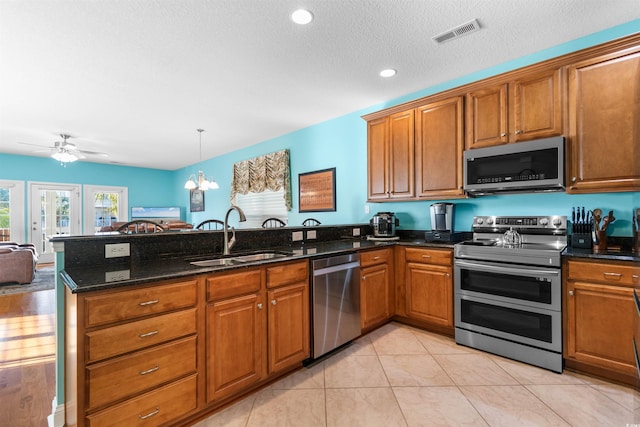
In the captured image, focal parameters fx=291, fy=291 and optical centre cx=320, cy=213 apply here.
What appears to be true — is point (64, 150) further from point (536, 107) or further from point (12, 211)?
point (536, 107)

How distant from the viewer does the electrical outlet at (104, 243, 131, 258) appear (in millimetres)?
1833

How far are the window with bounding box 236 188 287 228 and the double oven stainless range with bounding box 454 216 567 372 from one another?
11.2 feet

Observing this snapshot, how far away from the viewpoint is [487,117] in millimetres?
2707

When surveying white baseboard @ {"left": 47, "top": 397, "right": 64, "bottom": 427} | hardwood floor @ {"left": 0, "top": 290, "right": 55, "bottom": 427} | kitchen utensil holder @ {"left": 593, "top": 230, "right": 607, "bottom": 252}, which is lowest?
hardwood floor @ {"left": 0, "top": 290, "right": 55, "bottom": 427}

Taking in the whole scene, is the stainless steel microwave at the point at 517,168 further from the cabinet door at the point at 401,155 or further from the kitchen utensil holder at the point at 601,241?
the cabinet door at the point at 401,155

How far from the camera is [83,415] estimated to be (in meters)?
1.27

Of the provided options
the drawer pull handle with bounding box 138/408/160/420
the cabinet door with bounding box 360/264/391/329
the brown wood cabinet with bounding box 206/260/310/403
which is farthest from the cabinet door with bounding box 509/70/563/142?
the drawer pull handle with bounding box 138/408/160/420

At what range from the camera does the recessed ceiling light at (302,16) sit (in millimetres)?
2076

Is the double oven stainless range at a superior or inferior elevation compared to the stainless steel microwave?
inferior

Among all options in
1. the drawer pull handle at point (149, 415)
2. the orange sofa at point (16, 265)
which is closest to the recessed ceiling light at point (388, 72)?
the drawer pull handle at point (149, 415)

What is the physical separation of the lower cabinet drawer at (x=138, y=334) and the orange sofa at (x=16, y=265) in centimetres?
546

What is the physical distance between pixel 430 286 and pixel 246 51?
2.75 m

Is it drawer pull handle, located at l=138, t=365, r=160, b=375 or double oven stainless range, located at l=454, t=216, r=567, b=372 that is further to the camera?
double oven stainless range, located at l=454, t=216, r=567, b=372

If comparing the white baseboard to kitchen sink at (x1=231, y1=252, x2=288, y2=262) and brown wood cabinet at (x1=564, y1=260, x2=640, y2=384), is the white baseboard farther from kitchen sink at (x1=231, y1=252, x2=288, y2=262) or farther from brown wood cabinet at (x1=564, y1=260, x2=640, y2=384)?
brown wood cabinet at (x1=564, y1=260, x2=640, y2=384)
